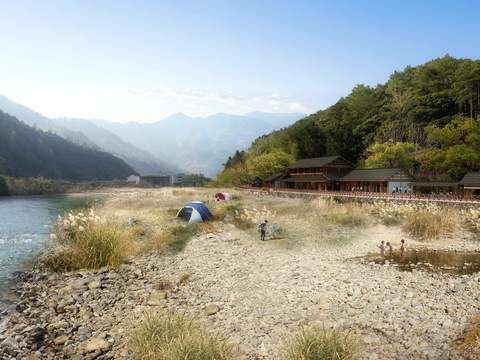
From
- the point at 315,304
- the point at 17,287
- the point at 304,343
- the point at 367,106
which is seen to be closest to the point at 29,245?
the point at 17,287

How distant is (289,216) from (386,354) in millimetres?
27221

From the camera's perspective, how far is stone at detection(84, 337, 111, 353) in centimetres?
1027

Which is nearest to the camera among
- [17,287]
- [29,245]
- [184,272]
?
[17,287]

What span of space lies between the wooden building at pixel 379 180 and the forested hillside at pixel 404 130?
822 centimetres

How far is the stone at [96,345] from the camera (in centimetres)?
1027

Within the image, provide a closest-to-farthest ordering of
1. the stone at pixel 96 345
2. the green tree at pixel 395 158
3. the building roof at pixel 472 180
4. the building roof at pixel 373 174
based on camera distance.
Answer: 1. the stone at pixel 96 345
2. the building roof at pixel 472 180
3. the building roof at pixel 373 174
4. the green tree at pixel 395 158

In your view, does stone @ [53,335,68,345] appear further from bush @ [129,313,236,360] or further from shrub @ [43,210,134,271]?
shrub @ [43,210,134,271]

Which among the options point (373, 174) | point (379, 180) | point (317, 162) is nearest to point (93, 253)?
point (379, 180)

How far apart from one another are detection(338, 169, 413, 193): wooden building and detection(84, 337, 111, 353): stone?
53941 millimetres

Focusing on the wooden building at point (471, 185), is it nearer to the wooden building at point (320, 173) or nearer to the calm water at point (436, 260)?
the wooden building at point (320, 173)

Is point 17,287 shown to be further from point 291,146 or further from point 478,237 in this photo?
point 291,146

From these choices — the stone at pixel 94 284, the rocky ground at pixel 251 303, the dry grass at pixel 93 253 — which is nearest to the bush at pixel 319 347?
the rocky ground at pixel 251 303

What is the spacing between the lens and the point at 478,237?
80.4 ft

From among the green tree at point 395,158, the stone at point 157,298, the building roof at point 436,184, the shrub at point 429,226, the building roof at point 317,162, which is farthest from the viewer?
the building roof at point 317,162
